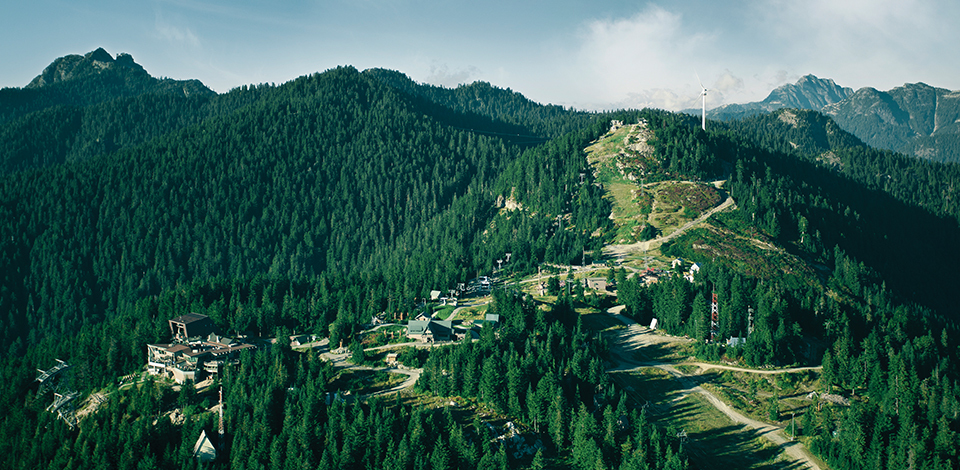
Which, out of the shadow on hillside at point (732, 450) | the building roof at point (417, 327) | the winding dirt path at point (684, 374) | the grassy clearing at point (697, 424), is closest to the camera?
the shadow on hillside at point (732, 450)

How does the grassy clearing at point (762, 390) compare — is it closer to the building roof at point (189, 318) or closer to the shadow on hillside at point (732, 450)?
the shadow on hillside at point (732, 450)

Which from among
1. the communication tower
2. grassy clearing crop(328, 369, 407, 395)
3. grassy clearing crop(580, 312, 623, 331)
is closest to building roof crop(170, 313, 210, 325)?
grassy clearing crop(328, 369, 407, 395)

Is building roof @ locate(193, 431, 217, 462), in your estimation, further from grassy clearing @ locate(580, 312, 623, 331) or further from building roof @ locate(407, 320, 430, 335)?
grassy clearing @ locate(580, 312, 623, 331)

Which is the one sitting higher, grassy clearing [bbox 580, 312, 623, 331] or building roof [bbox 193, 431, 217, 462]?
grassy clearing [bbox 580, 312, 623, 331]

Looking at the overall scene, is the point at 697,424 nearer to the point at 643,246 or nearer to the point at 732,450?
the point at 732,450

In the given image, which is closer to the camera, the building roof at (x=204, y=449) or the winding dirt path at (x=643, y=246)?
the building roof at (x=204, y=449)

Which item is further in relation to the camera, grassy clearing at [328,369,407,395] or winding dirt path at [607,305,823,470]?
grassy clearing at [328,369,407,395]

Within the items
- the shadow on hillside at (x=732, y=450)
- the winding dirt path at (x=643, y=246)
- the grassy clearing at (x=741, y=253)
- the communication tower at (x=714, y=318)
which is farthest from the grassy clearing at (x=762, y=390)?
the winding dirt path at (x=643, y=246)

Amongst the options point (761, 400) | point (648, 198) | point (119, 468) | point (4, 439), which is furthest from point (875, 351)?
point (4, 439)

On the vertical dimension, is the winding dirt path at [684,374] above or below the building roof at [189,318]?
below

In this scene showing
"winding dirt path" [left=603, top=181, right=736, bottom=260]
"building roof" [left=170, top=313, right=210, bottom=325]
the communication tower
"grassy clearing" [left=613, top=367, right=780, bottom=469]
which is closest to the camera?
"grassy clearing" [left=613, top=367, right=780, bottom=469]

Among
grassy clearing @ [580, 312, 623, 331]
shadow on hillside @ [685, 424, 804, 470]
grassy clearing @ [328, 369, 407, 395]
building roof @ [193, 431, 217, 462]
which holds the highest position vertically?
grassy clearing @ [580, 312, 623, 331]

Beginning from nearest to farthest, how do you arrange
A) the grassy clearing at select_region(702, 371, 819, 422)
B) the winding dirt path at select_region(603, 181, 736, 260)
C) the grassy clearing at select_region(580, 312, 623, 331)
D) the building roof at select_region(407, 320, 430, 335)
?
the grassy clearing at select_region(702, 371, 819, 422)
the building roof at select_region(407, 320, 430, 335)
the grassy clearing at select_region(580, 312, 623, 331)
the winding dirt path at select_region(603, 181, 736, 260)
